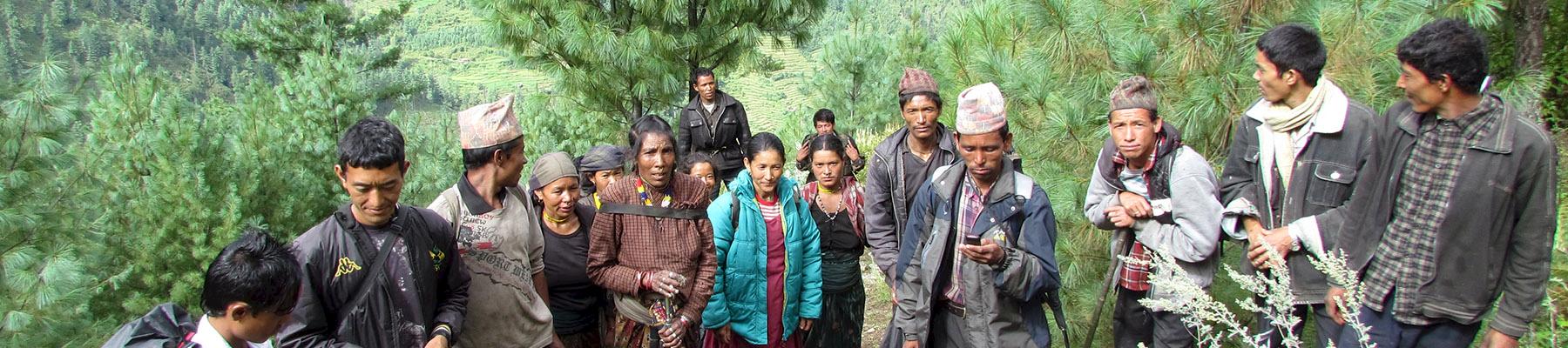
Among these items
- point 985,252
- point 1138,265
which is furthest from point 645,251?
point 1138,265

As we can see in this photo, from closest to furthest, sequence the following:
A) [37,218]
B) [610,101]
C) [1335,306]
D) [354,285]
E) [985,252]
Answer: [354,285] < [1335,306] < [985,252] < [37,218] < [610,101]

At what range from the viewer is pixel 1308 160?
8.69ft

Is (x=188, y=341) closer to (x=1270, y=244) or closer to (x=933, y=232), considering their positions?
(x=933, y=232)

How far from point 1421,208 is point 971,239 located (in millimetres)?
1261

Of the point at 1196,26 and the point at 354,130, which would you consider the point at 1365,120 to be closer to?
the point at 1196,26

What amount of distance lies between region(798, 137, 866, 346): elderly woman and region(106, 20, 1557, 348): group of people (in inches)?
0.5

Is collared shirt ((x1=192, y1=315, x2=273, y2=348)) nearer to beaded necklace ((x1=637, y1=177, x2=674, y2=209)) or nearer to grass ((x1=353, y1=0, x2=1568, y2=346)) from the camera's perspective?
beaded necklace ((x1=637, y1=177, x2=674, y2=209))

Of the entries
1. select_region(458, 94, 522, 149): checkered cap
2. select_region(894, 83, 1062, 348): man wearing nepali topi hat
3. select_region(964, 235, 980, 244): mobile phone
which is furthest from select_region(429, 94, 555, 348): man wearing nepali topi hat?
select_region(964, 235, 980, 244): mobile phone

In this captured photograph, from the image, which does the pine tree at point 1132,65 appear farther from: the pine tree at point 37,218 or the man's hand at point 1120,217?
the pine tree at point 37,218

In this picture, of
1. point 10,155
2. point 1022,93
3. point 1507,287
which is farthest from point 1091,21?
point 10,155

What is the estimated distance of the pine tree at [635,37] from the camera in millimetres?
8883

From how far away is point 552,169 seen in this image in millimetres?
3338

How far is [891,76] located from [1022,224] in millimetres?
13237

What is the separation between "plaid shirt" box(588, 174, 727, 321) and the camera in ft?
10.7
